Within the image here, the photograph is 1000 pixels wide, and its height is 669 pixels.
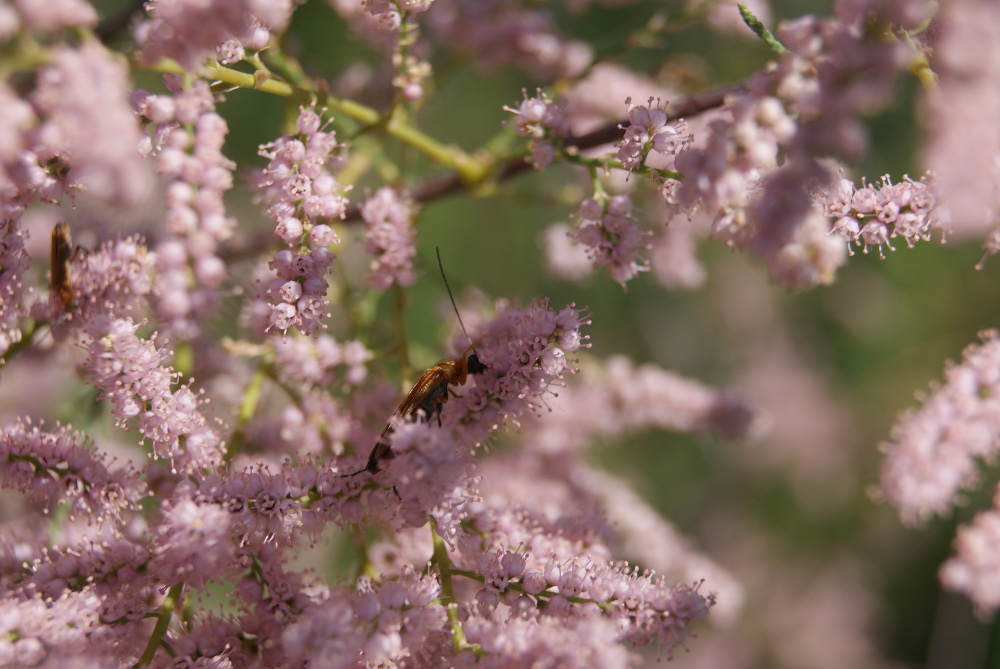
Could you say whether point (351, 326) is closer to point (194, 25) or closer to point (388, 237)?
point (388, 237)

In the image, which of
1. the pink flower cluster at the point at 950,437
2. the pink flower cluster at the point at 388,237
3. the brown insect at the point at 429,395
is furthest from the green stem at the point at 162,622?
the pink flower cluster at the point at 950,437

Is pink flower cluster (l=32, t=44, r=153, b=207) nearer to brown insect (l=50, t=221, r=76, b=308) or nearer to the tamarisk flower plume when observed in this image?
brown insect (l=50, t=221, r=76, b=308)

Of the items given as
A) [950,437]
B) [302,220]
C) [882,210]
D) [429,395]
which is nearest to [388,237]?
[302,220]

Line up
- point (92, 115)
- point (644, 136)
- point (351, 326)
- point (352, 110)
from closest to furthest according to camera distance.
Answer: point (92, 115) < point (644, 136) < point (352, 110) < point (351, 326)

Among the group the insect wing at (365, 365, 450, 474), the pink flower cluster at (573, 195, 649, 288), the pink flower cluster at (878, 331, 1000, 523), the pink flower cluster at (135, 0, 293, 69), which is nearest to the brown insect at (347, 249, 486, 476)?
the insect wing at (365, 365, 450, 474)

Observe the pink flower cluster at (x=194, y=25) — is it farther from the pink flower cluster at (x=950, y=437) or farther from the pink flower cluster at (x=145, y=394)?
the pink flower cluster at (x=950, y=437)

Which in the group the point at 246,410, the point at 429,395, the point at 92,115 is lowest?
the point at 246,410
